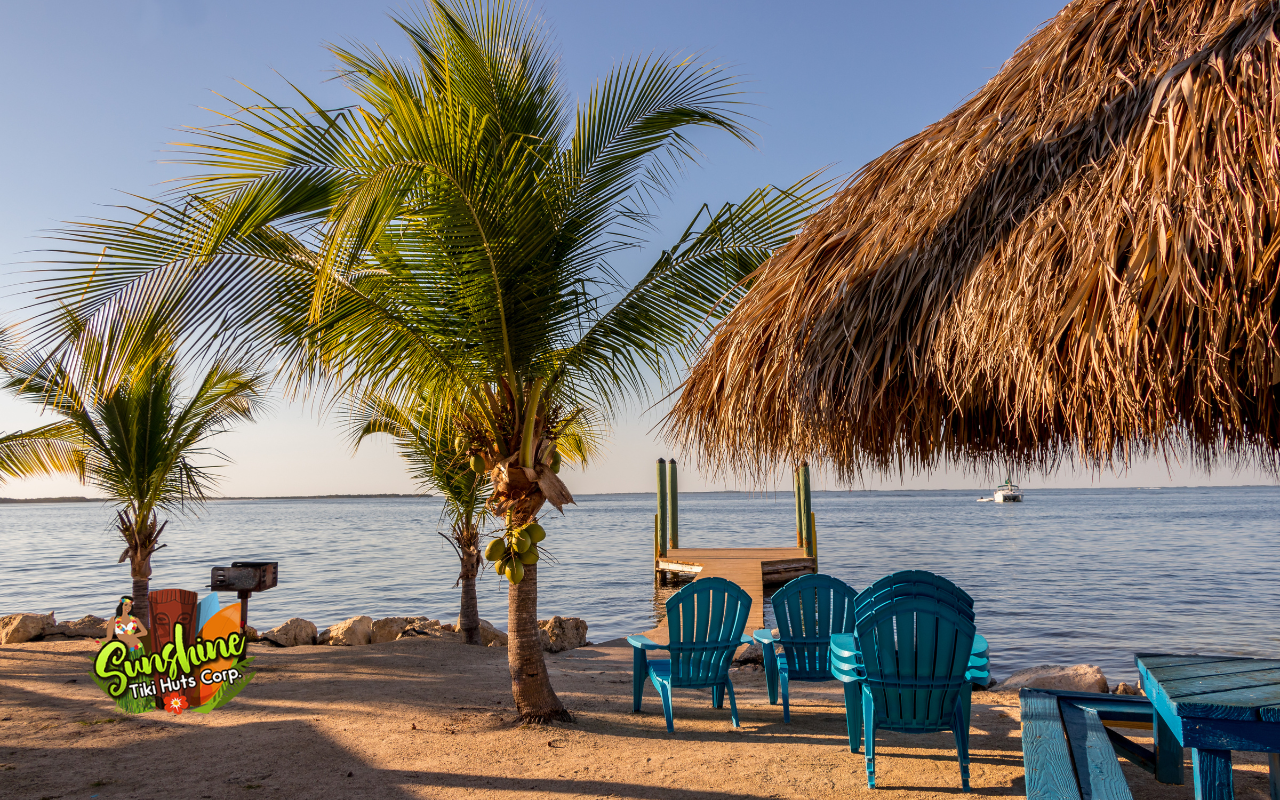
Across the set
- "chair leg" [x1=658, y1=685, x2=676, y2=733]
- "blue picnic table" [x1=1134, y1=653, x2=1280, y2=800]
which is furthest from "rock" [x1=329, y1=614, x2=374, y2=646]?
"blue picnic table" [x1=1134, y1=653, x2=1280, y2=800]

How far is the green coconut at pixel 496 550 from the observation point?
4652 millimetres

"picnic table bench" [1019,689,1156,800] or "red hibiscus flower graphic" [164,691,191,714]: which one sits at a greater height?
"picnic table bench" [1019,689,1156,800]

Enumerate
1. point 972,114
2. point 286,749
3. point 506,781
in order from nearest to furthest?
point 972,114
point 506,781
point 286,749

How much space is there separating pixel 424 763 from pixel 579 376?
254cm

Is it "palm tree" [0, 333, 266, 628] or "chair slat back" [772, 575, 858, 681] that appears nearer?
"chair slat back" [772, 575, 858, 681]

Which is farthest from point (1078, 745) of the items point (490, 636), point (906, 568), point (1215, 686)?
point (906, 568)

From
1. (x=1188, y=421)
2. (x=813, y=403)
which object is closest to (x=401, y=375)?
(x=813, y=403)

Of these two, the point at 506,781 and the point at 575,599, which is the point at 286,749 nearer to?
the point at 506,781

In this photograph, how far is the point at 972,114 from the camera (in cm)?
335

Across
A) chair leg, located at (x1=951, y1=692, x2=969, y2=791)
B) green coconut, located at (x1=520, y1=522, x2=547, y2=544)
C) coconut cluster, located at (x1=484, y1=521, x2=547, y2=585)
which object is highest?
green coconut, located at (x1=520, y1=522, x2=547, y2=544)

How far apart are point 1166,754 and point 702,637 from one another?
104 inches

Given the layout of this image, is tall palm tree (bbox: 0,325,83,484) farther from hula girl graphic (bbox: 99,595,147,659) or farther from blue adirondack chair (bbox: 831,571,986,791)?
blue adirondack chair (bbox: 831,571,986,791)

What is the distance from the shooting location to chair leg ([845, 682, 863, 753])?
4.20 m

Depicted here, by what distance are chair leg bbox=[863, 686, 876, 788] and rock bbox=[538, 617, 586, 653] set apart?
5884mm
